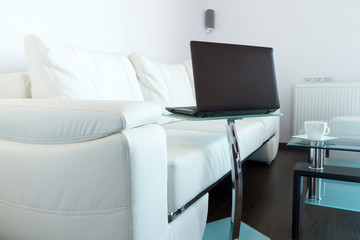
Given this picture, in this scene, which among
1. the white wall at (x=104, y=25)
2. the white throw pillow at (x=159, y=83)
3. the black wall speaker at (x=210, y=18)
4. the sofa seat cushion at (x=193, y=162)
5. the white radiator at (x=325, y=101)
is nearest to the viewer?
the sofa seat cushion at (x=193, y=162)

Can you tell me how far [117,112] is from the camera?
0.72 meters

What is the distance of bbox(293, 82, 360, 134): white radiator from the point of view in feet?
9.62

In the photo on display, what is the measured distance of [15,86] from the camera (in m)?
1.17

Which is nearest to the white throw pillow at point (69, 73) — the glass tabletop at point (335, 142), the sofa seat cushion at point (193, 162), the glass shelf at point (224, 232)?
the sofa seat cushion at point (193, 162)

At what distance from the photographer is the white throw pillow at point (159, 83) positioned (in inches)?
74.8

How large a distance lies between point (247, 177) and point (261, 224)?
2.63ft

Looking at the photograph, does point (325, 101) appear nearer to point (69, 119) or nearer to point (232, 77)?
point (232, 77)

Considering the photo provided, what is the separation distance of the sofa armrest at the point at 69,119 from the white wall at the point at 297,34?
2.91 meters

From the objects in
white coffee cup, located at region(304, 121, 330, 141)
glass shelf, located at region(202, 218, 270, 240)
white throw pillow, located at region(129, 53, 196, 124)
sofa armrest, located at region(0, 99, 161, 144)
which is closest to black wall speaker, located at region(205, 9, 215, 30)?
white throw pillow, located at region(129, 53, 196, 124)

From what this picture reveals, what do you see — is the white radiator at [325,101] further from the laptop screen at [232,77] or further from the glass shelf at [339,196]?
the laptop screen at [232,77]

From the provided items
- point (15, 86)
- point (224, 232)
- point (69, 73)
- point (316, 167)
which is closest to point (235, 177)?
point (224, 232)

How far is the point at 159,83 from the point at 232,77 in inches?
39.3

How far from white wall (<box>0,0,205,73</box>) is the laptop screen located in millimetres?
1040

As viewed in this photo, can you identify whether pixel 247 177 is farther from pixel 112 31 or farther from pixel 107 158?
pixel 107 158
